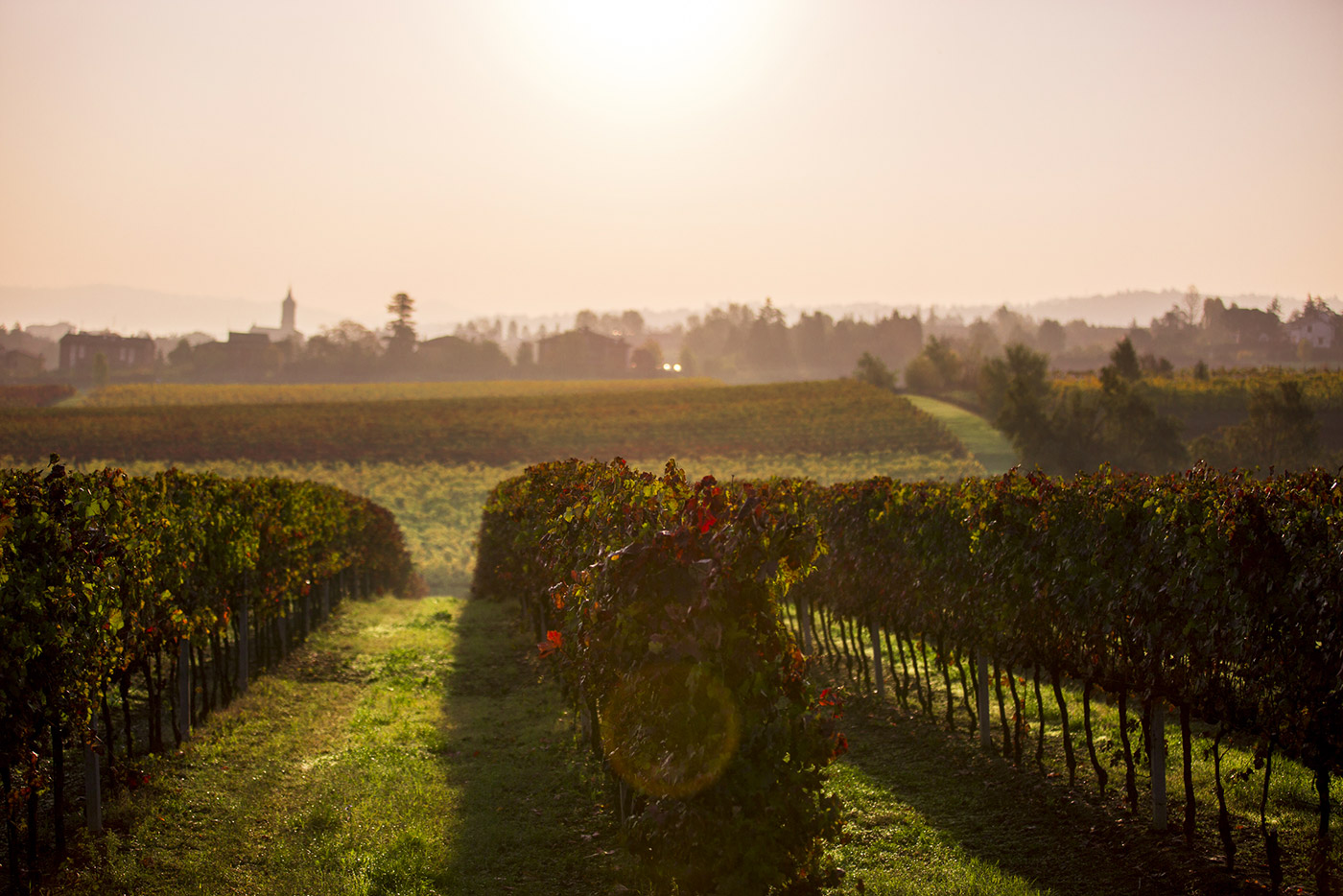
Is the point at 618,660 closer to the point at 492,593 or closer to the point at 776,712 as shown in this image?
the point at 776,712

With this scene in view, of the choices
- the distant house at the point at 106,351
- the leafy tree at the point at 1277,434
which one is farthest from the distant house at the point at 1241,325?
the distant house at the point at 106,351

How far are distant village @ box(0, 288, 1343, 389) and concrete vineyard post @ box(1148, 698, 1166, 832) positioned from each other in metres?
70.2

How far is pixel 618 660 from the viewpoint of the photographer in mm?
5898

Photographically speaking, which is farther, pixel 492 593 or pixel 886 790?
pixel 492 593

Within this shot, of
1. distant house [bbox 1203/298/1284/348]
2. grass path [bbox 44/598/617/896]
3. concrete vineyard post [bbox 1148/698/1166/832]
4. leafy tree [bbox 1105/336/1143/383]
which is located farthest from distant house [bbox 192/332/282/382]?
distant house [bbox 1203/298/1284/348]

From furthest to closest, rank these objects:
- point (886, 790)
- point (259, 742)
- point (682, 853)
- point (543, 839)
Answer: point (259, 742) → point (886, 790) → point (543, 839) → point (682, 853)

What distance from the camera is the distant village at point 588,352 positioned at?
3745 inches

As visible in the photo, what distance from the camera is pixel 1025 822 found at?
779 centimetres

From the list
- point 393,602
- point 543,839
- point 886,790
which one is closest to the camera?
point 543,839

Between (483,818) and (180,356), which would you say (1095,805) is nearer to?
(483,818)

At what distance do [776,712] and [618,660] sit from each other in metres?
1.19

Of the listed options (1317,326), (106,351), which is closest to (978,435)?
(1317,326)

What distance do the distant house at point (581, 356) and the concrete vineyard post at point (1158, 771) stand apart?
4645 inches

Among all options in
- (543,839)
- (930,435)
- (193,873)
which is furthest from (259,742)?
(930,435)
